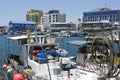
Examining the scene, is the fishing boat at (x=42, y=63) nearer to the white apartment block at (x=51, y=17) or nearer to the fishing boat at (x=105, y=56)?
the fishing boat at (x=105, y=56)

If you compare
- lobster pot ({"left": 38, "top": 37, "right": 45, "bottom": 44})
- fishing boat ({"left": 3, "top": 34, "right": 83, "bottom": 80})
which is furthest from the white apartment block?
fishing boat ({"left": 3, "top": 34, "right": 83, "bottom": 80})

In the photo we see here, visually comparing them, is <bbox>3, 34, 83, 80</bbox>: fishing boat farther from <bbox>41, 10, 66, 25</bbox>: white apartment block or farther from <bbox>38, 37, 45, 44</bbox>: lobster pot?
<bbox>41, 10, 66, 25</bbox>: white apartment block

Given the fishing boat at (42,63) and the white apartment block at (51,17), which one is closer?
the fishing boat at (42,63)

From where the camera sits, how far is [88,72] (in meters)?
18.8

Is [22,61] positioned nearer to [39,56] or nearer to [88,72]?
[39,56]

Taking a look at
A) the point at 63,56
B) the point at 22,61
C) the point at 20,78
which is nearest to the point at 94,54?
the point at 20,78

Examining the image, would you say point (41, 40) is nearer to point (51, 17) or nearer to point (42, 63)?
point (42, 63)

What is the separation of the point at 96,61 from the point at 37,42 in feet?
33.9

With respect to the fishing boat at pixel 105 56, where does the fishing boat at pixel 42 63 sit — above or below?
below

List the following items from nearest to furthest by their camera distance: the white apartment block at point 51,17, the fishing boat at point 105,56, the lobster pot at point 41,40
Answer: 1. the fishing boat at point 105,56
2. the lobster pot at point 41,40
3. the white apartment block at point 51,17

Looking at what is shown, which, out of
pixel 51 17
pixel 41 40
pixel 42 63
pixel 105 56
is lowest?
pixel 51 17

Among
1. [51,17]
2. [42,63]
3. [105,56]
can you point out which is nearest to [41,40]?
[42,63]

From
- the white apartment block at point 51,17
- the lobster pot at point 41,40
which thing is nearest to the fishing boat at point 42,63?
the lobster pot at point 41,40

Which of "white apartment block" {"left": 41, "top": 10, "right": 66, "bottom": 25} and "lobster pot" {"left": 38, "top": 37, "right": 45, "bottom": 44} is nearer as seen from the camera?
"lobster pot" {"left": 38, "top": 37, "right": 45, "bottom": 44}
